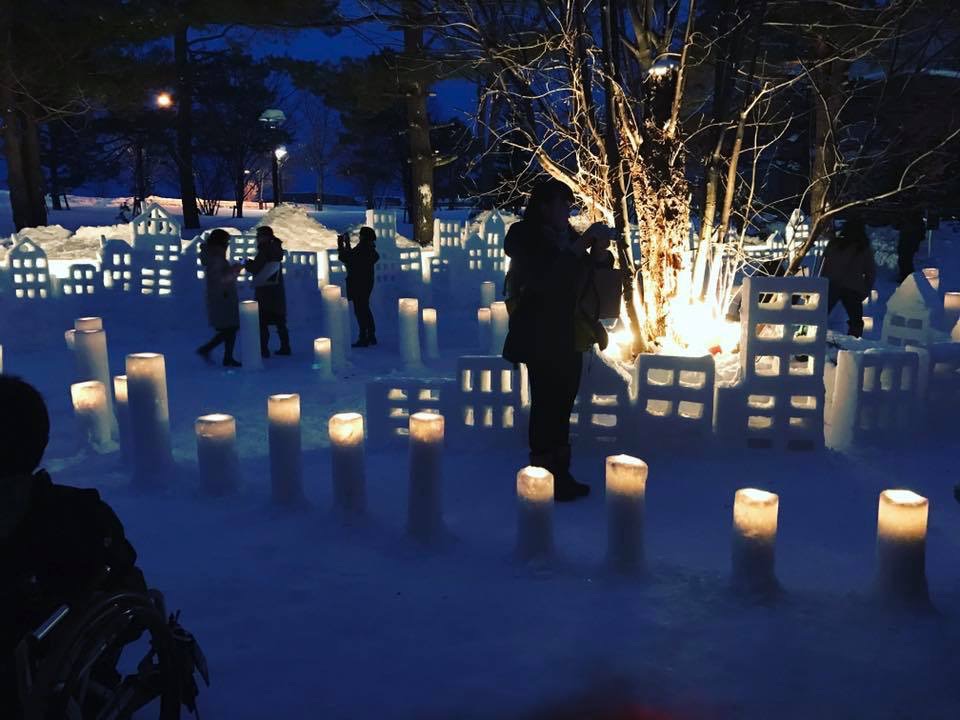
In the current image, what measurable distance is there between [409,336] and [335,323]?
729 mm

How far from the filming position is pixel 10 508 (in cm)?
191

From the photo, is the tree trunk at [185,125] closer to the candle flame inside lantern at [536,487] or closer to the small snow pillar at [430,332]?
the small snow pillar at [430,332]

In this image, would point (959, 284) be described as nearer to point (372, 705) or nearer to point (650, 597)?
point (650, 597)

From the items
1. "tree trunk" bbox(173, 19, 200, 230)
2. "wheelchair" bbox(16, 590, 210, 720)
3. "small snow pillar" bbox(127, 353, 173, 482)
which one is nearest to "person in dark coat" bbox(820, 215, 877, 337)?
"small snow pillar" bbox(127, 353, 173, 482)

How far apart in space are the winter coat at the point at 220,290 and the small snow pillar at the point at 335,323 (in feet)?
2.80

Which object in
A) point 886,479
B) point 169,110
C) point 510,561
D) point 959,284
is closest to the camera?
point 510,561

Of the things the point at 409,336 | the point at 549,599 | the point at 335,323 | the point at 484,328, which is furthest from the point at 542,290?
the point at 335,323

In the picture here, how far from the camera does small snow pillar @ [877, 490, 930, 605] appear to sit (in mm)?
3104

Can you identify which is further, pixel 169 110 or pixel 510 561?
pixel 169 110

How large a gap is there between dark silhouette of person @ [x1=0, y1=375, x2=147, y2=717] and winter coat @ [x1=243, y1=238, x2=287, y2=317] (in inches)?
261

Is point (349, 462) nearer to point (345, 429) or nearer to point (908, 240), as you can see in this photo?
point (345, 429)

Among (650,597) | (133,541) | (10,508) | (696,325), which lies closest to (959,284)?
(696,325)

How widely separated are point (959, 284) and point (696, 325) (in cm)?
1111

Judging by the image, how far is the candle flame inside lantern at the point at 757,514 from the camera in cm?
321
